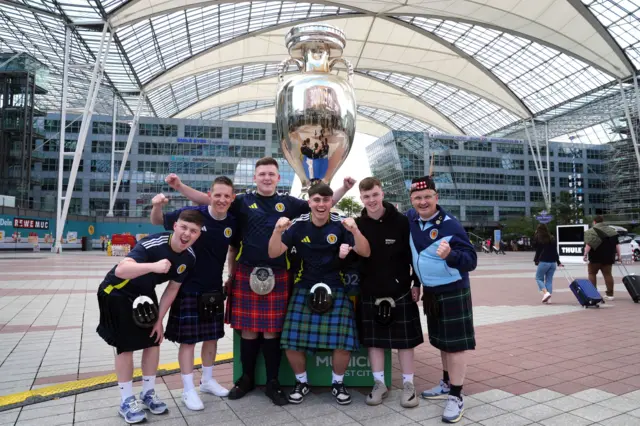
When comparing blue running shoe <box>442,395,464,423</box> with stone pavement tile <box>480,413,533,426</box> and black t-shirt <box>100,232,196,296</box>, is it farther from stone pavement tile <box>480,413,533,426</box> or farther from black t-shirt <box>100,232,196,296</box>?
black t-shirt <box>100,232,196,296</box>

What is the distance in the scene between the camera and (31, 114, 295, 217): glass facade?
54125 mm

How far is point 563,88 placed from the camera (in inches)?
1800

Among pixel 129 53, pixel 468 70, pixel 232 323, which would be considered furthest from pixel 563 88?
pixel 232 323

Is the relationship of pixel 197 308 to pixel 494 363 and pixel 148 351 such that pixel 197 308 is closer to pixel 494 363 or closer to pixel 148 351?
pixel 148 351

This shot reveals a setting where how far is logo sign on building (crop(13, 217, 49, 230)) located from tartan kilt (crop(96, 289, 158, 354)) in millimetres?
34245

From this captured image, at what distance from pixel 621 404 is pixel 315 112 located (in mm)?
3627

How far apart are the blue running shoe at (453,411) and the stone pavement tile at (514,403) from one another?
15.8 inches

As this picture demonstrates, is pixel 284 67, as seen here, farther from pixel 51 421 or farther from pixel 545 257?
pixel 545 257

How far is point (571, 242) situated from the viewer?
67.6 ft

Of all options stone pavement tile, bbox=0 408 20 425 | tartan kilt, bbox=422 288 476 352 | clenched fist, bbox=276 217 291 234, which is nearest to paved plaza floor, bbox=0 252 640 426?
stone pavement tile, bbox=0 408 20 425

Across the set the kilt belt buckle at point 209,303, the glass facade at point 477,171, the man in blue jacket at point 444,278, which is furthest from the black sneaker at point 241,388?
the glass facade at point 477,171

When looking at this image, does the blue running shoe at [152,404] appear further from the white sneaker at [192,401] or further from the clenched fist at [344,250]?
the clenched fist at [344,250]

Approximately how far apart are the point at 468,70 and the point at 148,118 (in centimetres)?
3818

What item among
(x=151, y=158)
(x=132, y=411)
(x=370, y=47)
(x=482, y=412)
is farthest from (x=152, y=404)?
(x=151, y=158)
